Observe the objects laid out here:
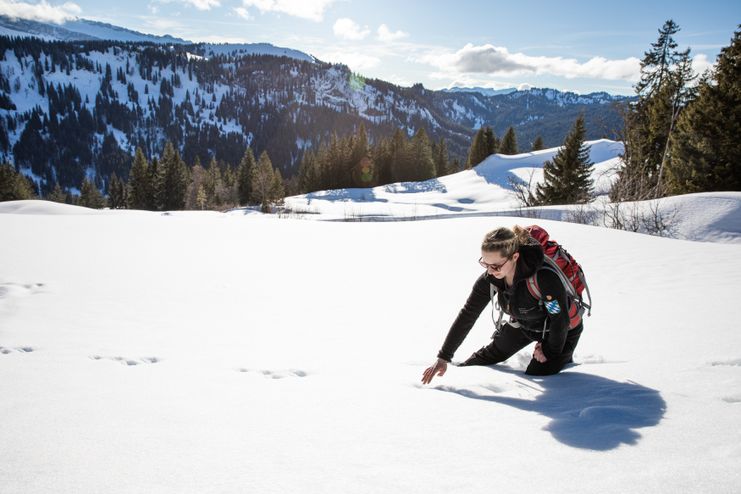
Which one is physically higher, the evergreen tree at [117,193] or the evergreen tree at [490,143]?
the evergreen tree at [490,143]

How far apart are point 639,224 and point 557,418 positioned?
13635 millimetres

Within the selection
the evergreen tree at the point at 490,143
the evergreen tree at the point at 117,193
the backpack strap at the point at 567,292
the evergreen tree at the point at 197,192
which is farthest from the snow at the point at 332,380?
the evergreen tree at the point at 117,193

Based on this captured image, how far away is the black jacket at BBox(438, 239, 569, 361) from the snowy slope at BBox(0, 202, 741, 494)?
0.34 m

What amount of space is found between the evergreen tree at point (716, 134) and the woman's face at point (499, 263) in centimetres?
1876

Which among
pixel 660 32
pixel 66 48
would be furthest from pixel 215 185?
pixel 66 48

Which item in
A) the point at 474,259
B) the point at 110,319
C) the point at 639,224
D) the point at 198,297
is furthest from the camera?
the point at 639,224

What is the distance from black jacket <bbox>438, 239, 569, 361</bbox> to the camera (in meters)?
2.82

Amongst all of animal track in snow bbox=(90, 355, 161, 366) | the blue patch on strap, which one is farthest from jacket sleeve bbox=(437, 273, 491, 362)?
animal track in snow bbox=(90, 355, 161, 366)

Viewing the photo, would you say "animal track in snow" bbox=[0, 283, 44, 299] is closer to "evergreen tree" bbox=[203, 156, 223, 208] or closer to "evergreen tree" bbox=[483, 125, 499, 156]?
"evergreen tree" bbox=[483, 125, 499, 156]

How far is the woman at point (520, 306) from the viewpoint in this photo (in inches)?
110

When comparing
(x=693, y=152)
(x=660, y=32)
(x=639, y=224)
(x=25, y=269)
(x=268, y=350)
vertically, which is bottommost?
(x=268, y=350)

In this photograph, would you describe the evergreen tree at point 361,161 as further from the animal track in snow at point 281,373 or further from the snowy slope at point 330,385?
the animal track in snow at point 281,373

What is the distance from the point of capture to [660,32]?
2794 centimetres

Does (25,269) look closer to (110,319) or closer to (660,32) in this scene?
(110,319)
